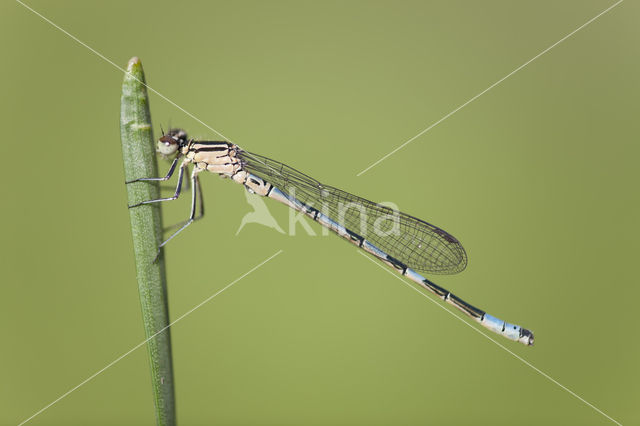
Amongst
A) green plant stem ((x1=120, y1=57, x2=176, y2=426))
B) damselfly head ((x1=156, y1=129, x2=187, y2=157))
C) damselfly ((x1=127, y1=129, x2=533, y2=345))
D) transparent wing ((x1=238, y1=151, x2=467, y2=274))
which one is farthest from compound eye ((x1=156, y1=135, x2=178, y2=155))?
green plant stem ((x1=120, y1=57, x2=176, y2=426))

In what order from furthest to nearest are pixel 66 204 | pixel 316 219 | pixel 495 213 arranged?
pixel 495 213, pixel 316 219, pixel 66 204

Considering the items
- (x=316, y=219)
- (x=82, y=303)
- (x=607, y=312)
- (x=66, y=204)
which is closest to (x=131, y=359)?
(x=82, y=303)

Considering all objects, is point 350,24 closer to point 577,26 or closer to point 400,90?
point 400,90

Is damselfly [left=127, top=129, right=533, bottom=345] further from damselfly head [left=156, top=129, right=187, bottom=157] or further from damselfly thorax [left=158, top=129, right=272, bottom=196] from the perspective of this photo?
damselfly head [left=156, top=129, right=187, bottom=157]

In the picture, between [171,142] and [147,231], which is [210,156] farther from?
[147,231]

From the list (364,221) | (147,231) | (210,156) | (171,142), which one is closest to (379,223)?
(364,221)

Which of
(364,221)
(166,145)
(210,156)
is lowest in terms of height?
(166,145)
